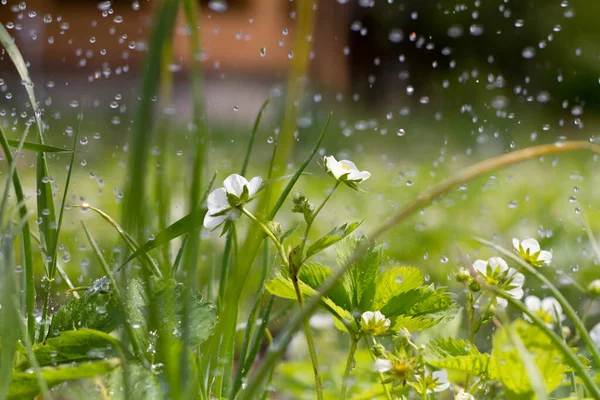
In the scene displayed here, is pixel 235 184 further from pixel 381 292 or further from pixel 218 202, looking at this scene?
pixel 381 292

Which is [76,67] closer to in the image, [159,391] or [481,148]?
[481,148]

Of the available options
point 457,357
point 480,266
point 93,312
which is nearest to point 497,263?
point 480,266

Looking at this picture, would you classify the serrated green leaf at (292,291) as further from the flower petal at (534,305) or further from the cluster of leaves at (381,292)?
the flower petal at (534,305)

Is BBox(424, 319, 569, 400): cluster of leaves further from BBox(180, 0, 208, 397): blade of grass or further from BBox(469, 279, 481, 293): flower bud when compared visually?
BBox(180, 0, 208, 397): blade of grass

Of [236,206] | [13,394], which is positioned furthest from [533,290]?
[13,394]

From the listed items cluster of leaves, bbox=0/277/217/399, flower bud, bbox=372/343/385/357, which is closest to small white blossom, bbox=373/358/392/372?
flower bud, bbox=372/343/385/357

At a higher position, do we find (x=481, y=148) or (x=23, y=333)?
(x=481, y=148)

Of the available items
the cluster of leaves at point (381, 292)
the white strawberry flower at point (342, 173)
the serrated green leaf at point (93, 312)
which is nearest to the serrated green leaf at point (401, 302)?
the cluster of leaves at point (381, 292)
